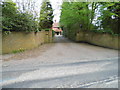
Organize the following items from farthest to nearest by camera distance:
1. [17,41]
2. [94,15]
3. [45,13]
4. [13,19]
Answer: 1. [94,15]
2. [45,13]
3. [17,41]
4. [13,19]

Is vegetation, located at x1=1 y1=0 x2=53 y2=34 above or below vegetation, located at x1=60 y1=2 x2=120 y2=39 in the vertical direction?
below

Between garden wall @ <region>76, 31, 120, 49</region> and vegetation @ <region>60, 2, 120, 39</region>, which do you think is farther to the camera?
vegetation @ <region>60, 2, 120, 39</region>

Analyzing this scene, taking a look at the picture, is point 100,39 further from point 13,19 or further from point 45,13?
point 13,19

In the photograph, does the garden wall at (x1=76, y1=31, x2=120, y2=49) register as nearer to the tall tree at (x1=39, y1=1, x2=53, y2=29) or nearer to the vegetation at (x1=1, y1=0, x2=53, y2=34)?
the tall tree at (x1=39, y1=1, x2=53, y2=29)

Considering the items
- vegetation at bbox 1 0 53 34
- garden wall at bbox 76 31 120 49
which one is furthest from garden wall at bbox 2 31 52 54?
garden wall at bbox 76 31 120 49

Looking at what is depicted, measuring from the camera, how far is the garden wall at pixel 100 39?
24.8ft

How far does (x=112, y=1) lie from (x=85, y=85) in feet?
28.0

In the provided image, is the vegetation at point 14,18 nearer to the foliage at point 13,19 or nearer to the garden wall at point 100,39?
the foliage at point 13,19

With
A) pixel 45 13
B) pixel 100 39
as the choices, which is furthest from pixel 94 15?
pixel 45 13

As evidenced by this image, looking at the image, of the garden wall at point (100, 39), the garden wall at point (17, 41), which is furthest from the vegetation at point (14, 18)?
the garden wall at point (100, 39)

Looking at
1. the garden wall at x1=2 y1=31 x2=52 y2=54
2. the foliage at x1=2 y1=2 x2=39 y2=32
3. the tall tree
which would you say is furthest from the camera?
the tall tree

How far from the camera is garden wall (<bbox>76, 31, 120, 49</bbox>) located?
24.8ft

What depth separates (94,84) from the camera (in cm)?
217

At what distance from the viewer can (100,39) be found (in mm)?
9031
